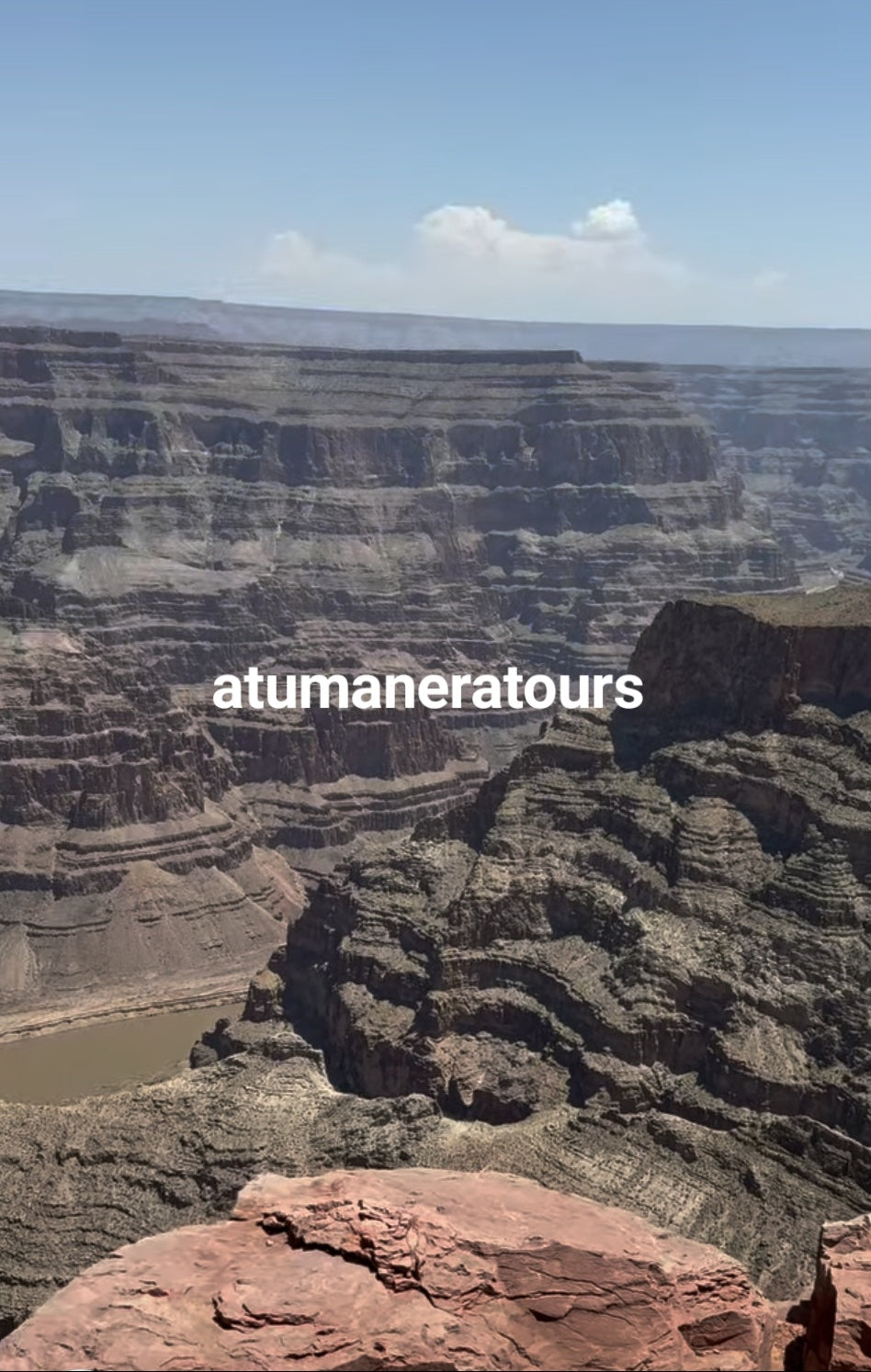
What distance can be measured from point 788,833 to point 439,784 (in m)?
59.7

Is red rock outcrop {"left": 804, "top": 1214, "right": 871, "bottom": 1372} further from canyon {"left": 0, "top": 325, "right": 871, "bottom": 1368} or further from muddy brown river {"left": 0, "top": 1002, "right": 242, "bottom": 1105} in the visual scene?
muddy brown river {"left": 0, "top": 1002, "right": 242, "bottom": 1105}

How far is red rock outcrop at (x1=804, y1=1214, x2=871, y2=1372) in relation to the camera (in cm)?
1894

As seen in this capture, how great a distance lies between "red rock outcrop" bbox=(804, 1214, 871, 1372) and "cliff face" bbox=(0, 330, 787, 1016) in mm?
68067

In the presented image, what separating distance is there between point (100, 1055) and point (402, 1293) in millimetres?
61089

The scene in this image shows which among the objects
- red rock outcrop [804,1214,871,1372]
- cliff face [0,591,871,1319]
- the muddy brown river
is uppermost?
red rock outcrop [804,1214,871,1372]

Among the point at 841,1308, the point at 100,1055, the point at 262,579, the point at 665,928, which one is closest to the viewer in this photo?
the point at 841,1308

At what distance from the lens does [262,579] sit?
486 feet

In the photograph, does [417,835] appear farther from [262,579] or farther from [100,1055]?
[262,579]

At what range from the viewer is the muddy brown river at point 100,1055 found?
236 feet

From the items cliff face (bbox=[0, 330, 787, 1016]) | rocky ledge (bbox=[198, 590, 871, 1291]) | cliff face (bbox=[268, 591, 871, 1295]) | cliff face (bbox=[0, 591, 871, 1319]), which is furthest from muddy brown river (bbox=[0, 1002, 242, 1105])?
cliff face (bbox=[268, 591, 871, 1295])

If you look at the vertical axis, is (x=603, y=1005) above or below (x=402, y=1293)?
below

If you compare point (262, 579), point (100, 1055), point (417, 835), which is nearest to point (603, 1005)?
point (417, 835)

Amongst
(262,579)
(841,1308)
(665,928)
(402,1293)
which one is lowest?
(665,928)

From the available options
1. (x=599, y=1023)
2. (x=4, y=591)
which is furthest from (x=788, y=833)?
(x=4, y=591)
